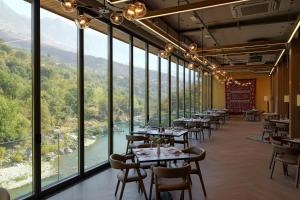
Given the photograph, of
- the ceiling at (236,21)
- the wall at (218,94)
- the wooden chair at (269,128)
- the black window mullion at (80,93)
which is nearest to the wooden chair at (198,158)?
the black window mullion at (80,93)

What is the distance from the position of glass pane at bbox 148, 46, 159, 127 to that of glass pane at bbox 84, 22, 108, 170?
273cm

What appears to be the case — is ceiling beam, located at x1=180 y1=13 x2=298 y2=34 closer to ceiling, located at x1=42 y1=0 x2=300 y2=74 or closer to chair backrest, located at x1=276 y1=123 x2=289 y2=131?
ceiling, located at x1=42 y1=0 x2=300 y2=74

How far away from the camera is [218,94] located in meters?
22.6

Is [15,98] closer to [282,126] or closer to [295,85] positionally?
[295,85]

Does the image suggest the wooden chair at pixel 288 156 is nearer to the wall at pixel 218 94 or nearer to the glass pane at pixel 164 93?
the glass pane at pixel 164 93

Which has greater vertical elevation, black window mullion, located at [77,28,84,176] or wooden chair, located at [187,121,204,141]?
black window mullion, located at [77,28,84,176]

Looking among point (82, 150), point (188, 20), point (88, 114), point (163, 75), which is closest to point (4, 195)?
point (82, 150)

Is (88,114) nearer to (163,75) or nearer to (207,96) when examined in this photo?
(163,75)

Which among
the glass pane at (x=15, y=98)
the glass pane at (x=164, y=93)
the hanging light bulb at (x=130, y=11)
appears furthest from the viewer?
the glass pane at (x=164, y=93)

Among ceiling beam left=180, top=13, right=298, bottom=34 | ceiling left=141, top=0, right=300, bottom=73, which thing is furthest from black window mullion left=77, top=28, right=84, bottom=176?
ceiling beam left=180, top=13, right=298, bottom=34

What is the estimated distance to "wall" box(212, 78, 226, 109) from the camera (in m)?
22.4

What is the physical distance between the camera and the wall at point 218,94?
2244 cm

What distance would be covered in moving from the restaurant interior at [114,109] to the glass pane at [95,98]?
0.02 metres

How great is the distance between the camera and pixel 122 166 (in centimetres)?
382
